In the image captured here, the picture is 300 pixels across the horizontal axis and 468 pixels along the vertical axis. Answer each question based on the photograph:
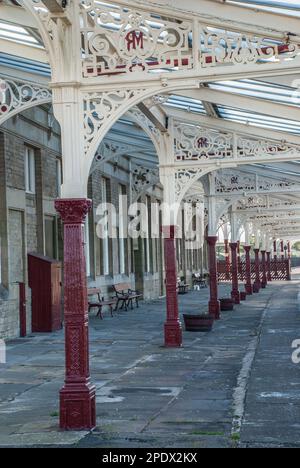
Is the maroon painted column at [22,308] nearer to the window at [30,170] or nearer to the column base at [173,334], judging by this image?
the window at [30,170]

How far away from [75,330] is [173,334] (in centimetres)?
692

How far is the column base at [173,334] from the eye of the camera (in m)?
14.4

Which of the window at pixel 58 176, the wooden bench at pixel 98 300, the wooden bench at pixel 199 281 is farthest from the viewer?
the wooden bench at pixel 199 281

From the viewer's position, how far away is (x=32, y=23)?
10.1 m

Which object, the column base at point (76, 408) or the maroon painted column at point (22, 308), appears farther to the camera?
the maroon painted column at point (22, 308)

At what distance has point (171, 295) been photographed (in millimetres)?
14289

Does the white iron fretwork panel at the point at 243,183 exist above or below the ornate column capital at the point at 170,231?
above

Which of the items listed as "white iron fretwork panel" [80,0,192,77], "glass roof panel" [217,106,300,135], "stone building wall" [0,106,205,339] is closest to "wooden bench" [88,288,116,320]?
"stone building wall" [0,106,205,339]

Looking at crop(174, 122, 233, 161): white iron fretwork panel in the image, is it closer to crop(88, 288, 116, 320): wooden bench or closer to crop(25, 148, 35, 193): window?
crop(25, 148, 35, 193): window

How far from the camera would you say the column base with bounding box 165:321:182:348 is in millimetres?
14375

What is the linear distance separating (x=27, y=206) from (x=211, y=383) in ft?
27.6

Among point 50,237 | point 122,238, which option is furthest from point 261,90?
point 122,238

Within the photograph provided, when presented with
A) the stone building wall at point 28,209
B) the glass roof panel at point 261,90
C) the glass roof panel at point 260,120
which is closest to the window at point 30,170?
the stone building wall at point 28,209

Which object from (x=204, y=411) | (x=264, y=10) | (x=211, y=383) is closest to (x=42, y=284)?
(x=211, y=383)
